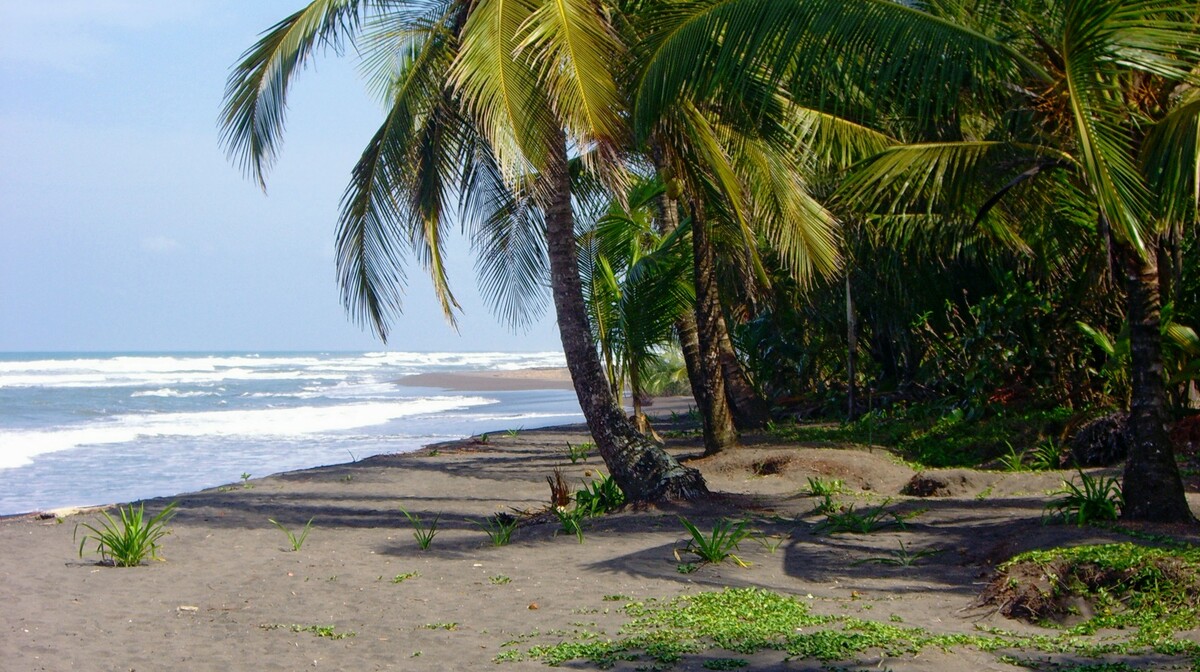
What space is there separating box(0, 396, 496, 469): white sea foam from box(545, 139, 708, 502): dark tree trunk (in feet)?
36.3

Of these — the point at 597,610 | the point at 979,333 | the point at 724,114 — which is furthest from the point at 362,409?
the point at 597,610

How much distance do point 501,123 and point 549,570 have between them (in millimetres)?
2954

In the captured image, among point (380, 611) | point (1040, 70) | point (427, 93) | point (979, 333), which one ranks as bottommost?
point (380, 611)

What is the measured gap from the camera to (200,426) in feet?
72.9

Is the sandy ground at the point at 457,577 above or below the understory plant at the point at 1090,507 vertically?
below

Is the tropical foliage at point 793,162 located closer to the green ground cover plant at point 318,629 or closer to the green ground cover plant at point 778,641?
the green ground cover plant at point 778,641

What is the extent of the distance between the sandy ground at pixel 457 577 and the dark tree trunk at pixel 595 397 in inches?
9.4

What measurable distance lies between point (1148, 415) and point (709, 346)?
17.4ft

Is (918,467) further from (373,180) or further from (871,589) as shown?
(373,180)

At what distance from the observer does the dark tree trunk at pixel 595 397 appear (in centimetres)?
809

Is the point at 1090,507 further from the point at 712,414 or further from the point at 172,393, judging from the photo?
the point at 172,393

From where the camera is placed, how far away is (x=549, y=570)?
639cm

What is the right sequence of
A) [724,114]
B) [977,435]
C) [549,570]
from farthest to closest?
[977,435]
[724,114]
[549,570]

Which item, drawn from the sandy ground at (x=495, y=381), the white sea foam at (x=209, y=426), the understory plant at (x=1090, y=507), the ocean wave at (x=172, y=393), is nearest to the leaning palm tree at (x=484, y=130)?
the understory plant at (x=1090, y=507)
